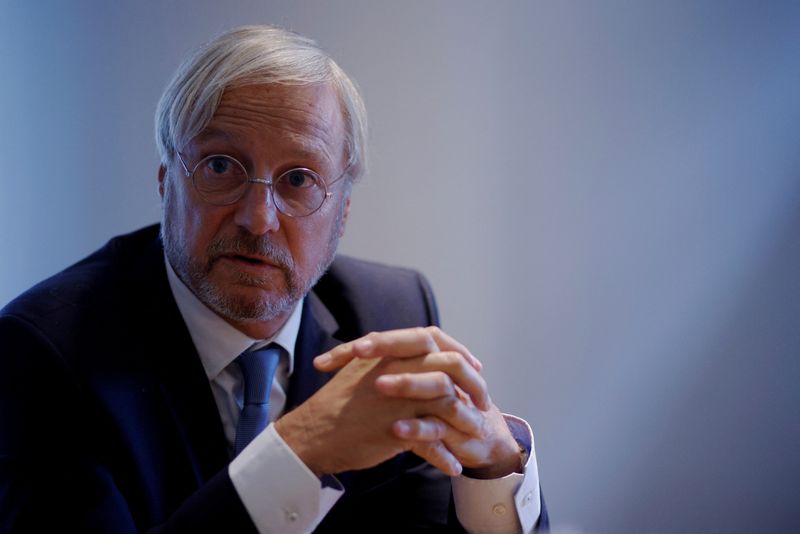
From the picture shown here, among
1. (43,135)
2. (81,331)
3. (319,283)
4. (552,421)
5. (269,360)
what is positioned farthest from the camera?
(552,421)

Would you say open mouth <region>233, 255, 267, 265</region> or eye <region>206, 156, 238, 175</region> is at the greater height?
eye <region>206, 156, 238, 175</region>

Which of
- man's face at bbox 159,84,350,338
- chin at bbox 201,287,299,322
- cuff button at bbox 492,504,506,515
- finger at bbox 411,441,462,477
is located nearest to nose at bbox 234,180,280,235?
man's face at bbox 159,84,350,338

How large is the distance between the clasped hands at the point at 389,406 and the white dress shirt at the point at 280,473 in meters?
0.03

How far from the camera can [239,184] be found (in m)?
1.22

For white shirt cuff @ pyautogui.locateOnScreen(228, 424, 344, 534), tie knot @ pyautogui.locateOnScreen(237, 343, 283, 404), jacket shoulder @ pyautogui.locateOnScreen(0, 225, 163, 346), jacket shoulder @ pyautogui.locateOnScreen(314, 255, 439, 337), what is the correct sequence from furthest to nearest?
1. jacket shoulder @ pyautogui.locateOnScreen(314, 255, 439, 337)
2. tie knot @ pyautogui.locateOnScreen(237, 343, 283, 404)
3. jacket shoulder @ pyautogui.locateOnScreen(0, 225, 163, 346)
4. white shirt cuff @ pyautogui.locateOnScreen(228, 424, 344, 534)

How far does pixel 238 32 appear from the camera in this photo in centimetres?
131

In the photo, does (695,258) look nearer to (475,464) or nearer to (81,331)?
(475,464)

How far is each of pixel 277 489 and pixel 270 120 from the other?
0.61m

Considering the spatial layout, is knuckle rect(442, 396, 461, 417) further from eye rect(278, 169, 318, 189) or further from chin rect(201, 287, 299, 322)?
eye rect(278, 169, 318, 189)

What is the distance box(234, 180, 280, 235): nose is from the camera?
46.8 inches

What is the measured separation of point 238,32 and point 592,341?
1236 millimetres

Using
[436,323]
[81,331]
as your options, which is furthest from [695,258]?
[81,331]

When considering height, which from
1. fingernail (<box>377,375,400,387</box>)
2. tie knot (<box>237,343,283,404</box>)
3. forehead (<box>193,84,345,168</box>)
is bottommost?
tie knot (<box>237,343,283,404</box>)

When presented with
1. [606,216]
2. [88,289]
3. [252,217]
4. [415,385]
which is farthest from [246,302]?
[606,216]
